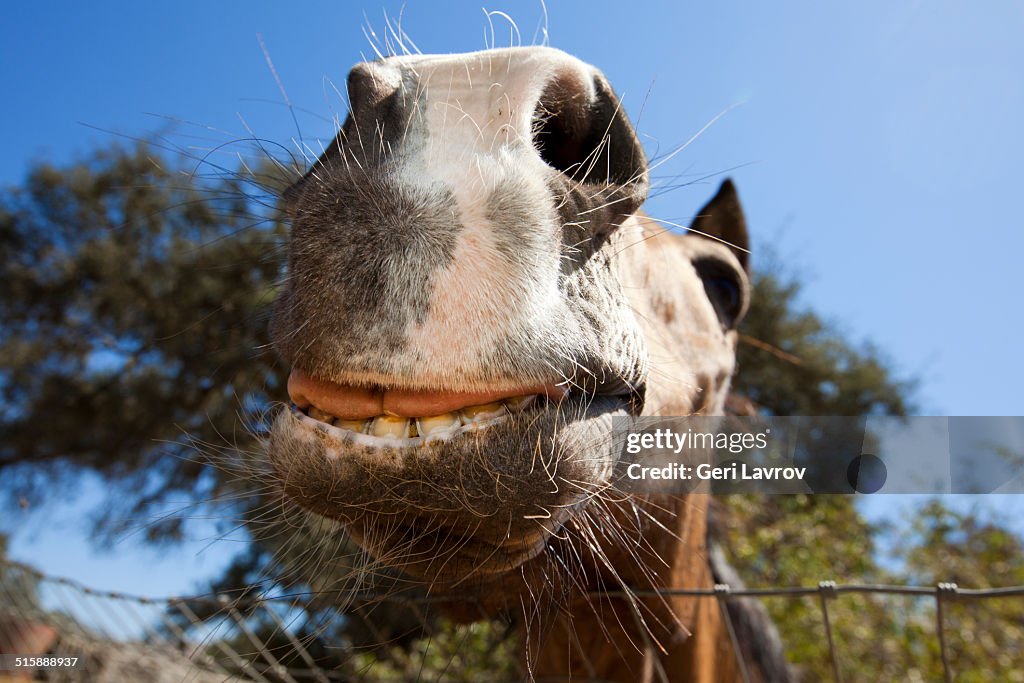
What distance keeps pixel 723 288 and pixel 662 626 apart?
3.94ft

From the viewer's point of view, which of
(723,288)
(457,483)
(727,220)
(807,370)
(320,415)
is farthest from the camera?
(807,370)

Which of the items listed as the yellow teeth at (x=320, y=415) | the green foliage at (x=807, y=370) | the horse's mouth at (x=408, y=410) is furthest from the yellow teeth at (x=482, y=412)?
the green foliage at (x=807, y=370)

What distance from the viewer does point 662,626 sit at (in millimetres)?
1876

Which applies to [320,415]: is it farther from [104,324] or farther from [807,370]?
[104,324]

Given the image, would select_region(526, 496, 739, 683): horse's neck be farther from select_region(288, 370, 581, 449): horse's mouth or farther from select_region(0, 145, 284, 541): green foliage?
select_region(0, 145, 284, 541): green foliage

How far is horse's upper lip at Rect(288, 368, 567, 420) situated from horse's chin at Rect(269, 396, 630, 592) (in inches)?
1.4

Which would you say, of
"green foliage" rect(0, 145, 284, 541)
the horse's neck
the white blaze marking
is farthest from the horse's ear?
"green foliage" rect(0, 145, 284, 541)

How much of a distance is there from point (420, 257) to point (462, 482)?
1.17 feet

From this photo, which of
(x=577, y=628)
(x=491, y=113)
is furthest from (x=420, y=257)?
(x=577, y=628)

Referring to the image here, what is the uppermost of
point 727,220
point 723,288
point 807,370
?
point 807,370

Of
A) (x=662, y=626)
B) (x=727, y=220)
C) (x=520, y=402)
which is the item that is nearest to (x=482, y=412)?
(x=520, y=402)

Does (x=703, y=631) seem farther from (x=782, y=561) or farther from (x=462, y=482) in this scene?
(x=782, y=561)

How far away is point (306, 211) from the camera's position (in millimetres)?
1124

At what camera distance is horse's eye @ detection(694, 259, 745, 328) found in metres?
2.37
